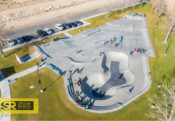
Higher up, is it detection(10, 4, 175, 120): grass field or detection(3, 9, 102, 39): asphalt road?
detection(3, 9, 102, 39): asphalt road

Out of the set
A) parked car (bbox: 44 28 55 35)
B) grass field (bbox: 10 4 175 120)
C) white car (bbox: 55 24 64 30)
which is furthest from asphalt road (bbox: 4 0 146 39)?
grass field (bbox: 10 4 175 120)

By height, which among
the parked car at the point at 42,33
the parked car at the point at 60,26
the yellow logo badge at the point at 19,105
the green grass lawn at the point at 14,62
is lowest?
the yellow logo badge at the point at 19,105

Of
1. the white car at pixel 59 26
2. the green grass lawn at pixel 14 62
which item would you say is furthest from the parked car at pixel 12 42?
the white car at pixel 59 26

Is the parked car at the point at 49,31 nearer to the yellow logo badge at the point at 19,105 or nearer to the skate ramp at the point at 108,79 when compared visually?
the skate ramp at the point at 108,79

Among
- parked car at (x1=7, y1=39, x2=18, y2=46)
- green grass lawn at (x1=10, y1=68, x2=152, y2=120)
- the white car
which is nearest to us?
green grass lawn at (x1=10, y1=68, x2=152, y2=120)

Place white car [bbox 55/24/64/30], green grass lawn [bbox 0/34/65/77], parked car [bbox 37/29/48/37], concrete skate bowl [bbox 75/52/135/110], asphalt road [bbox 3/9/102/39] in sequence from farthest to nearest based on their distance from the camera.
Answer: white car [bbox 55/24/64/30] → asphalt road [bbox 3/9/102/39] → parked car [bbox 37/29/48/37] → green grass lawn [bbox 0/34/65/77] → concrete skate bowl [bbox 75/52/135/110]

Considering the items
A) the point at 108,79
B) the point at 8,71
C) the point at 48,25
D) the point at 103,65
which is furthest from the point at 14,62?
the point at 108,79

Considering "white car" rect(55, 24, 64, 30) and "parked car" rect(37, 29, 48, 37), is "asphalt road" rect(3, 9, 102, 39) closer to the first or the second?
"white car" rect(55, 24, 64, 30)

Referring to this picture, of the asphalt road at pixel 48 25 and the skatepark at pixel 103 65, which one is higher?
the asphalt road at pixel 48 25
